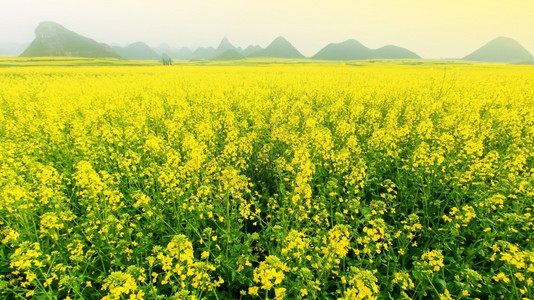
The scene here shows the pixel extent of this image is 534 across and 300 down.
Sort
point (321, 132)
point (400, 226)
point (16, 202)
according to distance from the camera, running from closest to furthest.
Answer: point (16, 202)
point (400, 226)
point (321, 132)

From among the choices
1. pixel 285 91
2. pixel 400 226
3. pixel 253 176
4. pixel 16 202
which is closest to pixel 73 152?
pixel 16 202

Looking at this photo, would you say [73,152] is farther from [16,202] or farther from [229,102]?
[229,102]

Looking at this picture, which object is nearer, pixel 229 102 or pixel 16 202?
pixel 16 202

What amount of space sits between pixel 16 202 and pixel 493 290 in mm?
5787

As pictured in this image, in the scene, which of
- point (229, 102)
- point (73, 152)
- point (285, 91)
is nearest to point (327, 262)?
point (73, 152)

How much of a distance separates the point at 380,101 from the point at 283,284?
880cm

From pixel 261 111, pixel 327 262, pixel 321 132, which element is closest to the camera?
pixel 327 262

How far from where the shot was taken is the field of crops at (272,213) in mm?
2482

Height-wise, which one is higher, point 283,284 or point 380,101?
point 380,101

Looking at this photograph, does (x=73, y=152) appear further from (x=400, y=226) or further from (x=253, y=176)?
(x=400, y=226)

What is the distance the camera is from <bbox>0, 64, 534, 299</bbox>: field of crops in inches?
97.7

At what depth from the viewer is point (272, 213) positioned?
405 cm

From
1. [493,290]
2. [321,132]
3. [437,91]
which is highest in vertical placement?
[437,91]

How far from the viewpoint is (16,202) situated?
3.26 meters
